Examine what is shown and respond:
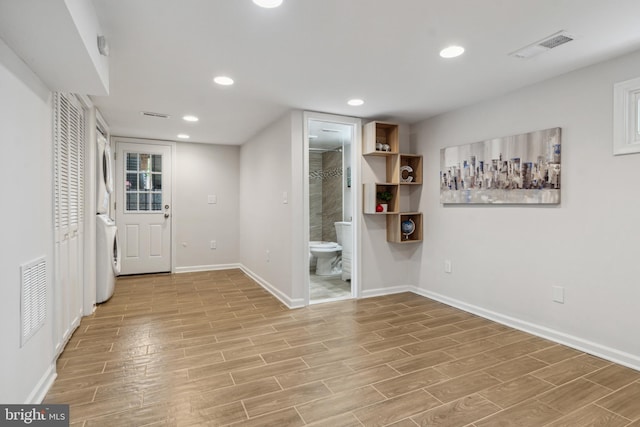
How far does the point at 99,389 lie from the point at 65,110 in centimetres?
211

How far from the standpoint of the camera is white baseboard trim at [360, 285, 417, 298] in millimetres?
4203

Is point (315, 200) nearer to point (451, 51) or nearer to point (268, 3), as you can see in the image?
point (451, 51)

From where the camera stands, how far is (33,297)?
6.23 feet

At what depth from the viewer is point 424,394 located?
205cm

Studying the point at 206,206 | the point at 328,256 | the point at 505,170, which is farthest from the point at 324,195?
the point at 505,170

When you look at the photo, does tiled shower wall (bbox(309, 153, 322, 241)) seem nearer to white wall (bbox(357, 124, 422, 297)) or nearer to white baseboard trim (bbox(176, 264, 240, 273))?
white baseboard trim (bbox(176, 264, 240, 273))

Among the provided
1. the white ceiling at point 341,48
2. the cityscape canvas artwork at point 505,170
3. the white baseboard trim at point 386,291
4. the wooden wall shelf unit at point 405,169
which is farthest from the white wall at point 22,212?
the cityscape canvas artwork at point 505,170

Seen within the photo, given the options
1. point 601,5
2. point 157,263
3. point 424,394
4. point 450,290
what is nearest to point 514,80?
point 601,5

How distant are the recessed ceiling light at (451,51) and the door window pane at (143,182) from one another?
4.73 m

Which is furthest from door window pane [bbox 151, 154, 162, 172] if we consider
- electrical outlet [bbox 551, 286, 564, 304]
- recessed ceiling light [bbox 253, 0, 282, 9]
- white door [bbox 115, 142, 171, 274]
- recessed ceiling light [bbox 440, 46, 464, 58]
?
electrical outlet [bbox 551, 286, 564, 304]

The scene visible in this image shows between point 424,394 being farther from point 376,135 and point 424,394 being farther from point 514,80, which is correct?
point 376,135

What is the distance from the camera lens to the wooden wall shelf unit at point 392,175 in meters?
4.01

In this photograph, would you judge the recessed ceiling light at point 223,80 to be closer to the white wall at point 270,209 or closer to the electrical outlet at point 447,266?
the white wall at point 270,209

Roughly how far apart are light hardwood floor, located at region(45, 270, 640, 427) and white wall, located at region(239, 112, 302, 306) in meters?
0.68
